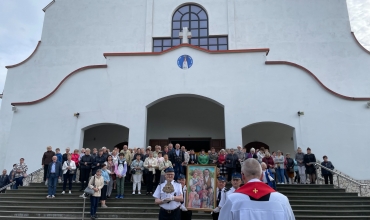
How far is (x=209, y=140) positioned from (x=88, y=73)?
871 centimetres

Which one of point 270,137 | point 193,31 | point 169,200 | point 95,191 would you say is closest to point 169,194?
point 169,200

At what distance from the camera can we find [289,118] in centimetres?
1541

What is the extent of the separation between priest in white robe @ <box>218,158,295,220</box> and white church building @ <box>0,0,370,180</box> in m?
12.8

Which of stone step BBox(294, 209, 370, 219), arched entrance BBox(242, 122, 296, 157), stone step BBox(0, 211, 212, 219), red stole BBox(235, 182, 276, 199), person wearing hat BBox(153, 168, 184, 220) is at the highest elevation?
arched entrance BBox(242, 122, 296, 157)

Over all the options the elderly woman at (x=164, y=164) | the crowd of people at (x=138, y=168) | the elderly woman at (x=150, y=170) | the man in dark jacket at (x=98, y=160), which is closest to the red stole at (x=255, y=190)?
the crowd of people at (x=138, y=168)

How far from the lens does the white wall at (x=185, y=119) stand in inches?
756

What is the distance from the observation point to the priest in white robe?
2.68 metres

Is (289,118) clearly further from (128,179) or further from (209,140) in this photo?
(128,179)

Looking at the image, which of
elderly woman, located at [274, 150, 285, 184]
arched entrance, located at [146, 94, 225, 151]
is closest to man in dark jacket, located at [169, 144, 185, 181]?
elderly woman, located at [274, 150, 285, 184]

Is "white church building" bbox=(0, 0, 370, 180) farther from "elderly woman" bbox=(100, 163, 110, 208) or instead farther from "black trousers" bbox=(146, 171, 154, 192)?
"elderly woman" bbox=(100, 163, 110, 208)

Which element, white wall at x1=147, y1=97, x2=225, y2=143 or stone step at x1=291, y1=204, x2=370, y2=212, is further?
white wall at x1=147, y1=97, x2=225, y2=143

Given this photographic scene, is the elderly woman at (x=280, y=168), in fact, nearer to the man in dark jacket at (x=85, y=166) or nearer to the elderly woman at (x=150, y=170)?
the elderly woman at (x=150, y=170)

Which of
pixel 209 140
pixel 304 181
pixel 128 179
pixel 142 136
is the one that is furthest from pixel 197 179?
pixel 209 140

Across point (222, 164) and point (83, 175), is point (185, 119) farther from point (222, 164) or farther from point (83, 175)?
point (83, 175)
